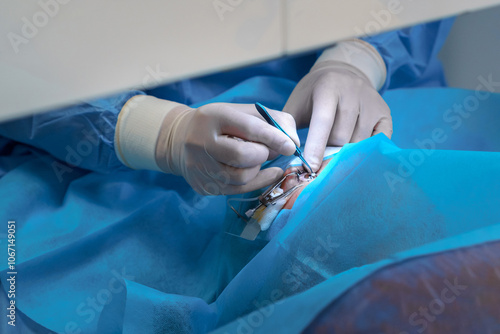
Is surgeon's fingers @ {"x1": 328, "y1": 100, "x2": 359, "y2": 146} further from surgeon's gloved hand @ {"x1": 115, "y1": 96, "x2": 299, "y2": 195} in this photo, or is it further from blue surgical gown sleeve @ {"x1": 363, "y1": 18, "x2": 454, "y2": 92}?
blue surgical gown sleeve @ {"x1": 363, "y1": 18, "x2": 454, "y2": 92}

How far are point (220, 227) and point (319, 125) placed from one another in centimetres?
34

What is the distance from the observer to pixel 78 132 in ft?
3.37

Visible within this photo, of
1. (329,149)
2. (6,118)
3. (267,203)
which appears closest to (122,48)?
(6,118)

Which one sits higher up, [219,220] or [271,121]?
[271,121]

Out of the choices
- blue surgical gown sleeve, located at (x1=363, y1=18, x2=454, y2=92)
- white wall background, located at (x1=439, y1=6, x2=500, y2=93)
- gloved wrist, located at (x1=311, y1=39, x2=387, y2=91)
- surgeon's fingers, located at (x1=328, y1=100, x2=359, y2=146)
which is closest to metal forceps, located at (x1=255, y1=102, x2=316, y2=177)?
surgeon's fingers, located at (x1=328, y1=100, x2=359, y2=146)

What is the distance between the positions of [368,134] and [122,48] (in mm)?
619

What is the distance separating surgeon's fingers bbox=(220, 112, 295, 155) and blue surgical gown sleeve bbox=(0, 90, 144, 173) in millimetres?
339

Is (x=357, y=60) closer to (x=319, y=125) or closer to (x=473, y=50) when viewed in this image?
(x=319, y=125)

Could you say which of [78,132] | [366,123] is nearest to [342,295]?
[366,123]

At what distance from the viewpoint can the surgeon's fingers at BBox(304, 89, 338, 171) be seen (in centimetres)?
90

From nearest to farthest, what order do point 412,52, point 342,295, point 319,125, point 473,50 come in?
point 342,295 → point 319,125 → point 412,52 → point 473,50

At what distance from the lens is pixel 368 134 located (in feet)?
3.42

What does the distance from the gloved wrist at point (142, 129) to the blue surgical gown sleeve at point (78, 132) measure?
0.02 metres

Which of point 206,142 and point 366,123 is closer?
point 206,142
